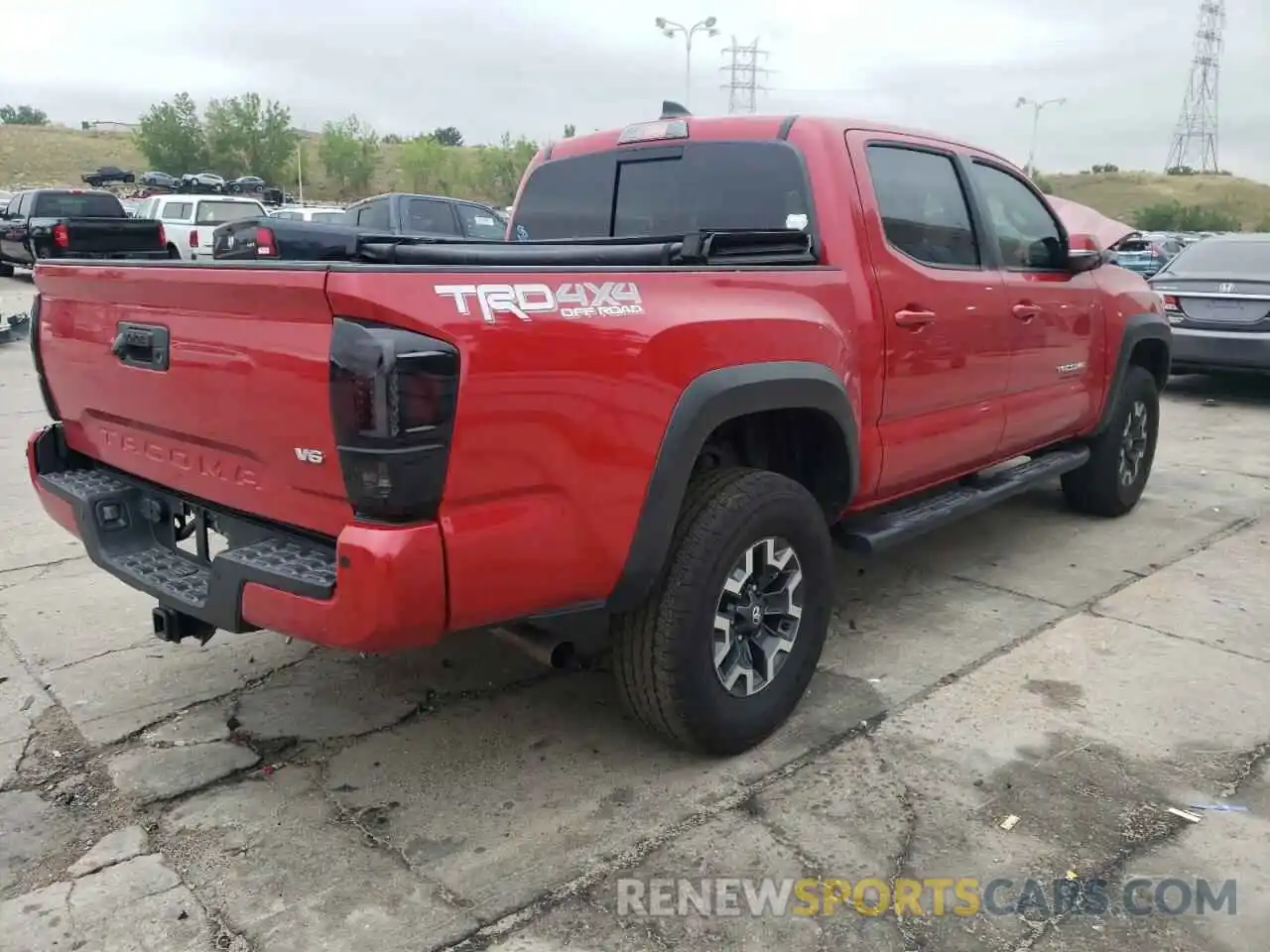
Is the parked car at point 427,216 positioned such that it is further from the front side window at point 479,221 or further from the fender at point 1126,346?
the fender at point 1126,346

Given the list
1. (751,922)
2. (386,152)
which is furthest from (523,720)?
(386,152)

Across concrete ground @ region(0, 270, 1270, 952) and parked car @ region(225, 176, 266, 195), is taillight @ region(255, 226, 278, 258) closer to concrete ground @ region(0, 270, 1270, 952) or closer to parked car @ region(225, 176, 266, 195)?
concrete ground @ region(0, 270, 1270, 952)

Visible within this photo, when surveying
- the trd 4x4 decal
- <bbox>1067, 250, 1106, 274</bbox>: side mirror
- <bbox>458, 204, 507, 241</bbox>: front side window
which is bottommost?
the trd 4x4 decal

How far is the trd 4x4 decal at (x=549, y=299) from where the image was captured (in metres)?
2.30

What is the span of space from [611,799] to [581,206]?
2.40 m

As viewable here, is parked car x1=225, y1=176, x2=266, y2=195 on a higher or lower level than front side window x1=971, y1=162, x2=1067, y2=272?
higher

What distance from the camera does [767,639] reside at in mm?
3260

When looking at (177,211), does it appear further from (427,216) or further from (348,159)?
(348,159)

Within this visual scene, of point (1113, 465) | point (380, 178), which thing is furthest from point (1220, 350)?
point (380, 178)

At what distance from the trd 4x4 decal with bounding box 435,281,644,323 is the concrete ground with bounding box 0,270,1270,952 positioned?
4.63 ft

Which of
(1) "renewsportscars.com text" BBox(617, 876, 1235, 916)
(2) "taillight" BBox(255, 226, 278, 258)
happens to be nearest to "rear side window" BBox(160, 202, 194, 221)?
(2) "taillight" BBox(255, 226, 278, 258)

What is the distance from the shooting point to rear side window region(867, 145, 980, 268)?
3.78 metres

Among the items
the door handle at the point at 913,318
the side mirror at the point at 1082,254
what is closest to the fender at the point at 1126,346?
the side mirror at the point at 1082,254

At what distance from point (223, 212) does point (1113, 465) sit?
18318mm
